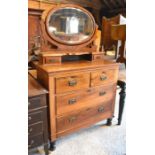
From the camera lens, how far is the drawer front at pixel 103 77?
152 cm

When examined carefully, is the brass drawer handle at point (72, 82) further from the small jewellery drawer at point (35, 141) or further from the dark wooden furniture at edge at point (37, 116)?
the small jewellery drawer at point (35, 141)

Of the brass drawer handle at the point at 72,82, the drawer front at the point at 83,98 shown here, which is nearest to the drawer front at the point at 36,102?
the drawer front at the point at 83,98

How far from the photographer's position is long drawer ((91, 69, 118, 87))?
59.8 inches

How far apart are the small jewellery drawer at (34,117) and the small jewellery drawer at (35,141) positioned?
6.0 inches

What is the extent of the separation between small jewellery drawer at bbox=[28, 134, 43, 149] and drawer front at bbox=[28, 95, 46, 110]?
10.9 inches

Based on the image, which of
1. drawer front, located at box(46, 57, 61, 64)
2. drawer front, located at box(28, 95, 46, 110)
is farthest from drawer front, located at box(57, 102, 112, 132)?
drawer front, located at box(46, 57, 61, 64)

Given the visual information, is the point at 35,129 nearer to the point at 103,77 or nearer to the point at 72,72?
the point at 72,72

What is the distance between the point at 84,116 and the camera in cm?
160

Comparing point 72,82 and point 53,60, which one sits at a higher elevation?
point 53,60

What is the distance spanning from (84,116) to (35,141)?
53 cm

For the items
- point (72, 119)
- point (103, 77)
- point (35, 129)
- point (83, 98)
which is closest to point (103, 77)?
point (103, 77)
